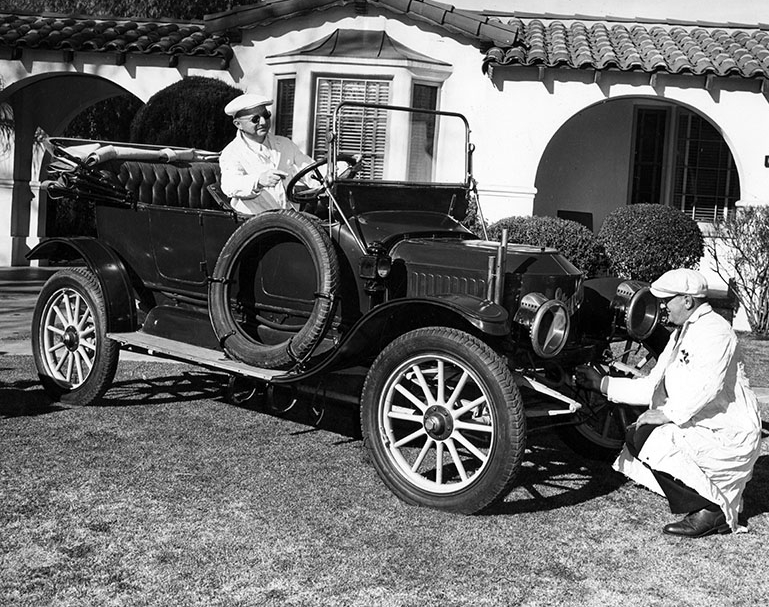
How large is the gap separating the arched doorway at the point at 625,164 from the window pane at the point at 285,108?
156 inches

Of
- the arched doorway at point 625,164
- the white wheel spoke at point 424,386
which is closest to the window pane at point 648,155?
the arched doorway at point 625,164

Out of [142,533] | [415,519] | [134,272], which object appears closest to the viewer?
[142,533]

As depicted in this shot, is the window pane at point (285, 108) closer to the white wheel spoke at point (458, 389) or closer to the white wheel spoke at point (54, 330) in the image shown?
the white wheel spoke at point (54, 330)

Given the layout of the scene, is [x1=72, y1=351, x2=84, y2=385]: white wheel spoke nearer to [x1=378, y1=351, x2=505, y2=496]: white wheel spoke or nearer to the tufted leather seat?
the tufted leather seat

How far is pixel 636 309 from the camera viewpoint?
223 inches

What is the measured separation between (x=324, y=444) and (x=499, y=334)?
5.47ft

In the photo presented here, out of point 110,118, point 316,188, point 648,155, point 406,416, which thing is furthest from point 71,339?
point 110,118

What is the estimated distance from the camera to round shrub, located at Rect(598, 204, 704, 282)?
12.6m

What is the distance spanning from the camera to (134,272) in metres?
6.95

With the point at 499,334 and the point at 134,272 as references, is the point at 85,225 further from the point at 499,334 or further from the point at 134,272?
the point at 499,334

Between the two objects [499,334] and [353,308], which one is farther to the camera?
[353,308]

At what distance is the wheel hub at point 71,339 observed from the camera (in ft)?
22.9

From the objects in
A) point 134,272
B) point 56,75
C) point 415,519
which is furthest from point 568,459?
point 56,75

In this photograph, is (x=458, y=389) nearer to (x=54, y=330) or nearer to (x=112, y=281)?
(x=112, y=281)
